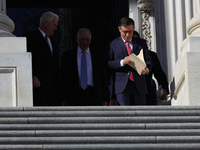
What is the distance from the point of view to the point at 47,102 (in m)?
10.6

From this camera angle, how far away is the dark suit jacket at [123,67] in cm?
1046

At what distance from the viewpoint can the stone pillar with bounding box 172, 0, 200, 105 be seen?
983cm

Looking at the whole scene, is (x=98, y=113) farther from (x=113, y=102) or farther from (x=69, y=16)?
(x=69, y=16)

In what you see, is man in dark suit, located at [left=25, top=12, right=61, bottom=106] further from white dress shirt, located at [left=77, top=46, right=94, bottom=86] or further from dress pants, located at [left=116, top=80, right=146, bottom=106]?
dress pants, located at [left=116, top=80, right=146, bottom=106]

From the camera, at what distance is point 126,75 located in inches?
414

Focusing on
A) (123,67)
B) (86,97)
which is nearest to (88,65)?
(86,97)

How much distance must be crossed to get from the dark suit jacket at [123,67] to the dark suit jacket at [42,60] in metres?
0.94

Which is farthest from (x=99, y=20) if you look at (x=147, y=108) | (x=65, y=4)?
(x=147, y=108)

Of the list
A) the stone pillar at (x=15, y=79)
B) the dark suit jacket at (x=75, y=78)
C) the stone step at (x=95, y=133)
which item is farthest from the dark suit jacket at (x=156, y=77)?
the stone step at (x=95, y=133)

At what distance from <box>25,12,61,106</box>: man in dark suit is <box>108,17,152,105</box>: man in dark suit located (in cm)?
94

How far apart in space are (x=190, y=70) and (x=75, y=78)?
6.44 feet

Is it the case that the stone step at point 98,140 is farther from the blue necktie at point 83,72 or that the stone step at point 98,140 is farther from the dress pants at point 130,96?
the blue necktie at point 83,72

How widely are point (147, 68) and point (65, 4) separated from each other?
7.89 m

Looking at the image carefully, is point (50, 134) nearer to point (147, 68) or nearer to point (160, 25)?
point (147, 68)
